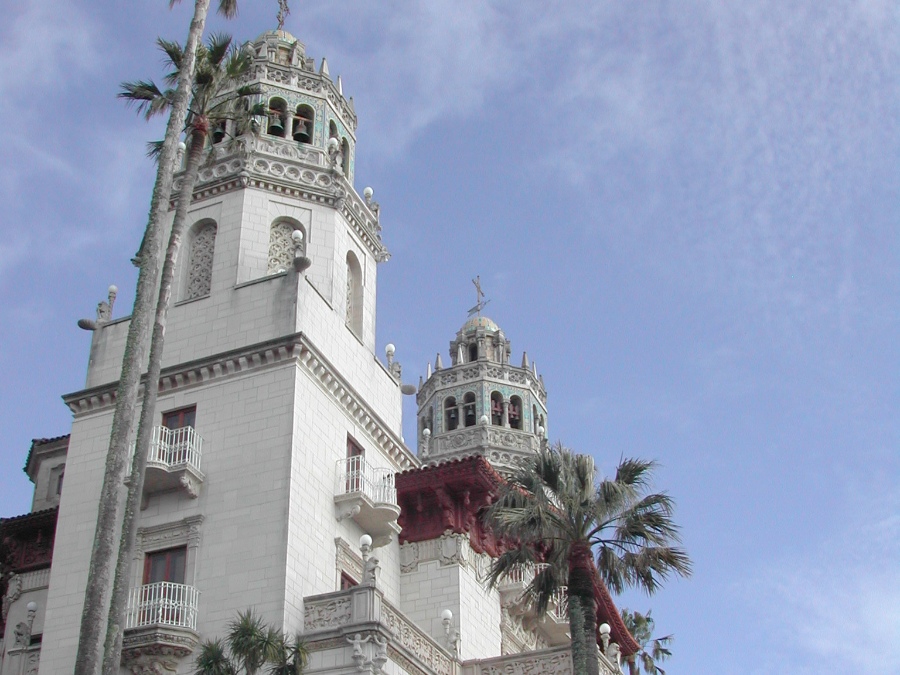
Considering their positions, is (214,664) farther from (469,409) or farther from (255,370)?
(469,409)

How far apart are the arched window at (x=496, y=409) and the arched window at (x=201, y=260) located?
79.3 ft

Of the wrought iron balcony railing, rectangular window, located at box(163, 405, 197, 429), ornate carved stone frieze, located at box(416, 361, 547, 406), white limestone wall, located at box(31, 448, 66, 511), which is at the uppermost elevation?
ornate carved stone frieze, located at box(416, 361, 547, 406)

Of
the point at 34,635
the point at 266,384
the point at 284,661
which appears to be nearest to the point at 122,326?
the point at 266,384

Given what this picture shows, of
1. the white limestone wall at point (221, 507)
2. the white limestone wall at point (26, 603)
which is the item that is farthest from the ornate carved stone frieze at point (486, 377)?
the white limestone wall at point (221, 507)

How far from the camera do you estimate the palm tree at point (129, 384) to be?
1880 centimetres

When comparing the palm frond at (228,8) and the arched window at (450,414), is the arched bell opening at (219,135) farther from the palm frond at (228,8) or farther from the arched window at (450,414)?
the arched window at (450,414)

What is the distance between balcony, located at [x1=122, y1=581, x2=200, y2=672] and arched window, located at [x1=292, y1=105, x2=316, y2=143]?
45.1ft

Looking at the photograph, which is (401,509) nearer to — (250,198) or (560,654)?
(560,654)

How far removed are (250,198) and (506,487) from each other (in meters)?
11.0

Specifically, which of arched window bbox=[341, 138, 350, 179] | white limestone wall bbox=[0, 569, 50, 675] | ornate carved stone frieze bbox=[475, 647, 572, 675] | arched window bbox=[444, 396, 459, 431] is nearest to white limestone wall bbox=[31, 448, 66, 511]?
white limestone wall bbox=[0, 569, 50, 675]

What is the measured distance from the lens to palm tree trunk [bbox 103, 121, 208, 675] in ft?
61.7

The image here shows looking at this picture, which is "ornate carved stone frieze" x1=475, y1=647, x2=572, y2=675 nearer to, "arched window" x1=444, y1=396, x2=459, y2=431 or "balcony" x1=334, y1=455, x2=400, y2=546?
"balcony" x1=334, y1=455, x2=400, y2=546

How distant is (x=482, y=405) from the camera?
178ft

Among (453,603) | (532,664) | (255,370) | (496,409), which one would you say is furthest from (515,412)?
(532,664)
